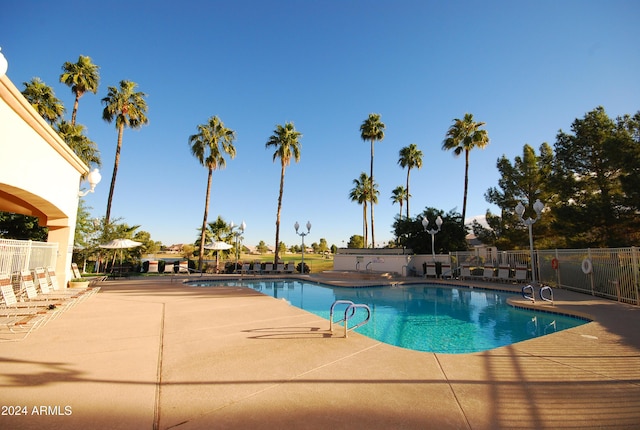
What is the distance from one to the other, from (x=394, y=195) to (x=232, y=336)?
118 ft

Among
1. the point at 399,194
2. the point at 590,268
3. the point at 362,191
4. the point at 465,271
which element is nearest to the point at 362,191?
the point at 362,191

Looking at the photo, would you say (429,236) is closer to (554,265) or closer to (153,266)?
(554,265)

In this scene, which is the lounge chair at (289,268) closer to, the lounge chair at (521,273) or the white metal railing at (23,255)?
the white metal railing at (23,255)

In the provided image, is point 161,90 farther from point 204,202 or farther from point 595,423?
point 595,423

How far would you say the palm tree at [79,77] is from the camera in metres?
19.8

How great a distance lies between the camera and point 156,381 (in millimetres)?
3127

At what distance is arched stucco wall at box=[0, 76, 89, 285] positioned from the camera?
17.7 feet

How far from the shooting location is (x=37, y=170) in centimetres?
682

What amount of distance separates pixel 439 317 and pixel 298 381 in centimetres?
767

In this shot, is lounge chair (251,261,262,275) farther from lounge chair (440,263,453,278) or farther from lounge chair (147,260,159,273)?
lounge chair (440,263,453,278)

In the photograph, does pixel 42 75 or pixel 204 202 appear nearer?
pixel 42 75

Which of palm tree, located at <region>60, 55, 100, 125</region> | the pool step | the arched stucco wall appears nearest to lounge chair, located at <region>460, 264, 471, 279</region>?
the pool step

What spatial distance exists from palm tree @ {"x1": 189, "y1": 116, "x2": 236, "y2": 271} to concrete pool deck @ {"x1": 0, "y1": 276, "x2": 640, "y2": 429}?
18.9 metres

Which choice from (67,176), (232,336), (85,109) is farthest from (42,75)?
(232,336)
